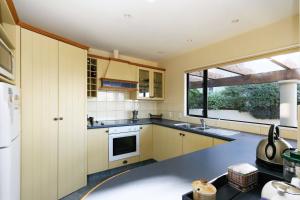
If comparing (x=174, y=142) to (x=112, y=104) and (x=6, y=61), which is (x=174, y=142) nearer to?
(x=112, y=104)

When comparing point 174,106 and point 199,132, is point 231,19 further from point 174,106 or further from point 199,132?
point 174,106

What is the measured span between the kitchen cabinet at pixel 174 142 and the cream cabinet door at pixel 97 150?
101cm

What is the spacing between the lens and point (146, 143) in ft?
10.1

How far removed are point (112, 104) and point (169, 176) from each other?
254cm

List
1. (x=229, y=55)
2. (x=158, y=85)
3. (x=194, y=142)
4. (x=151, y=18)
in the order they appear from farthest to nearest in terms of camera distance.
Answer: (x=158, y=85) < (x=229, y=55) < (x=194, y=142) < (x=151, y=18)

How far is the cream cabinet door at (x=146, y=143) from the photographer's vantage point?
3016mm

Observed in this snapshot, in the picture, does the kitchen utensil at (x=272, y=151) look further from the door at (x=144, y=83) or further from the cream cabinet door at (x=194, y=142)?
the door at (x=144, y=83)

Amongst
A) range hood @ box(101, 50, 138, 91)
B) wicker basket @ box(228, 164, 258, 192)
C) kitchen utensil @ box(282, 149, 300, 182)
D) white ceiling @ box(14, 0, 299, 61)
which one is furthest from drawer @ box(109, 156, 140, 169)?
kitchen utensil @ box(282, 149, 300, 182)

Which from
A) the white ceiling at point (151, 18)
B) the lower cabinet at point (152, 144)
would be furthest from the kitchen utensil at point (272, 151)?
the white ceiling at point (151, 18)

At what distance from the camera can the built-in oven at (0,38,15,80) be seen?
4.24 ft

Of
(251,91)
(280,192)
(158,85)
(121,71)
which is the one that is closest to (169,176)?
(280,192)

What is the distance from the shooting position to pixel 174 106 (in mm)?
3520

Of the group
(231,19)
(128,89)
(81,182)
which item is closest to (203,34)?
(231,19)

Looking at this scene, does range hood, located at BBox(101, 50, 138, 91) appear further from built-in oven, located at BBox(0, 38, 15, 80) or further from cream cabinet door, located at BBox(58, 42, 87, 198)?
built-in oven, located at BBox(0, 38, 15, 80)
